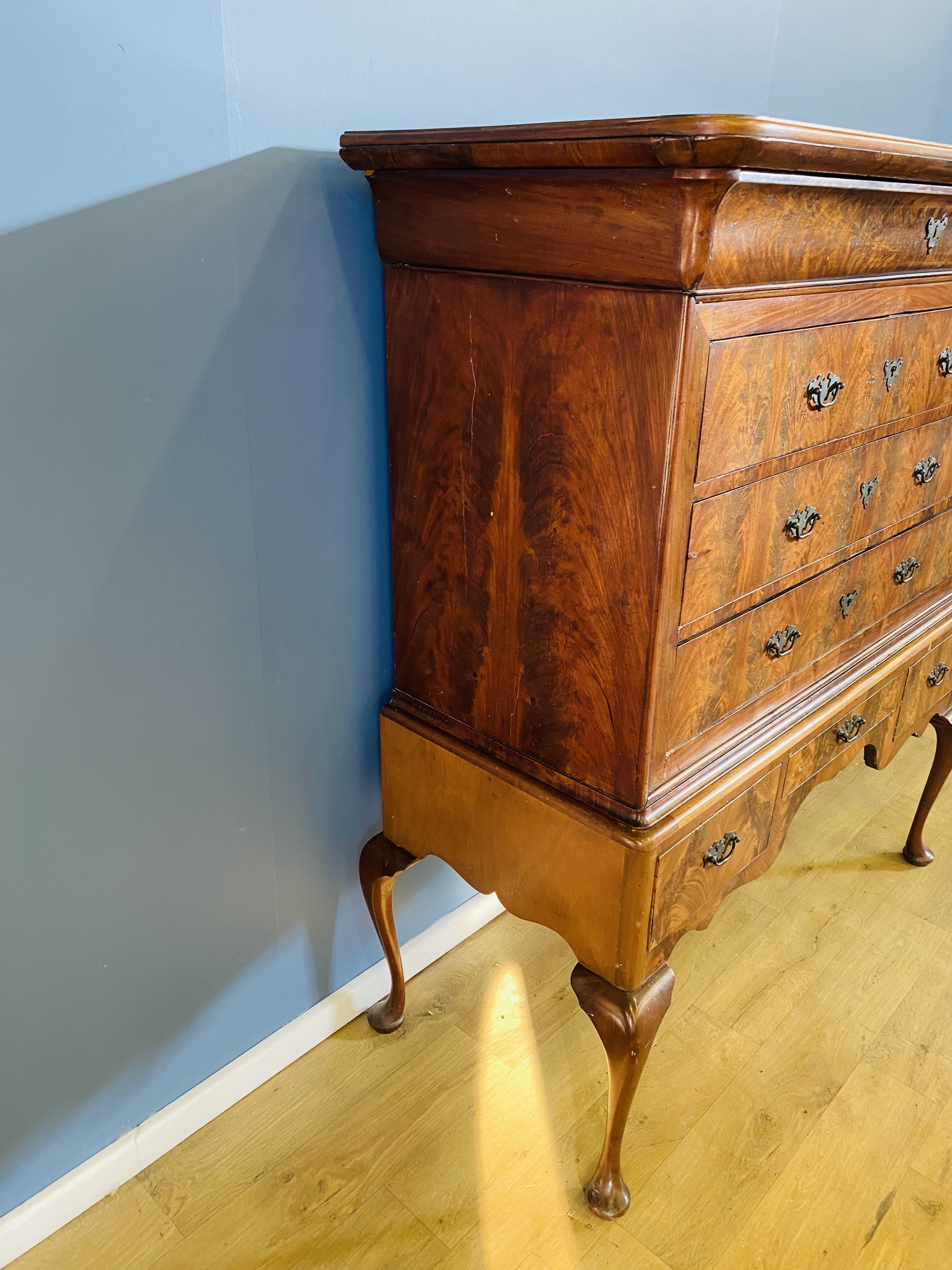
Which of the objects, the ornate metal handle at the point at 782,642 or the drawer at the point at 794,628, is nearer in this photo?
the drawer at the point at 794,628

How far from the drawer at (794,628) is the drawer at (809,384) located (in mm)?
214

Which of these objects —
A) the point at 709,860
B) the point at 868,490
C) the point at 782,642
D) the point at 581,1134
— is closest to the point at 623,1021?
the point at 709,860

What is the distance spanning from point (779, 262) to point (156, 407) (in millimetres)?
703

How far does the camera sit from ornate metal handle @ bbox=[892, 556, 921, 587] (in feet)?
5.23

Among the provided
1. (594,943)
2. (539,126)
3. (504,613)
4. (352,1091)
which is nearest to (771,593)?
(504,613)

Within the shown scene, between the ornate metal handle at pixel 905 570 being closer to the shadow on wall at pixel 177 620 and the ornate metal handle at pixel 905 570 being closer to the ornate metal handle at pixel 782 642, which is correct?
the ornate metal handle at pixel 782 642

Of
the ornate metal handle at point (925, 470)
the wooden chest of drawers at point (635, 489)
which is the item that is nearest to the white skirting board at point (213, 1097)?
the wooden chest of drawers at point (635, 489)

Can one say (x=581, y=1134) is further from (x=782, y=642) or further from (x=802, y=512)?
(x=802, y=512)

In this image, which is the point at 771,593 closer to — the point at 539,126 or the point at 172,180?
the point at 539,126

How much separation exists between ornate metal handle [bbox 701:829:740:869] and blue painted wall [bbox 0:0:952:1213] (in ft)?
1.79

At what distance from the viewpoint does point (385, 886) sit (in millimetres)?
1516

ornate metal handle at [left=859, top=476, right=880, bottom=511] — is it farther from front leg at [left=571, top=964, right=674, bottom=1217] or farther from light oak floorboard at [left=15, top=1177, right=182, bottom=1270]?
light oak floorboard at [left=15, top=1177, right=182, bottom=1270]

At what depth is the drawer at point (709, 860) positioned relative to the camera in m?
1.19

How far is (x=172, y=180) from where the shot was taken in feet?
3.37
